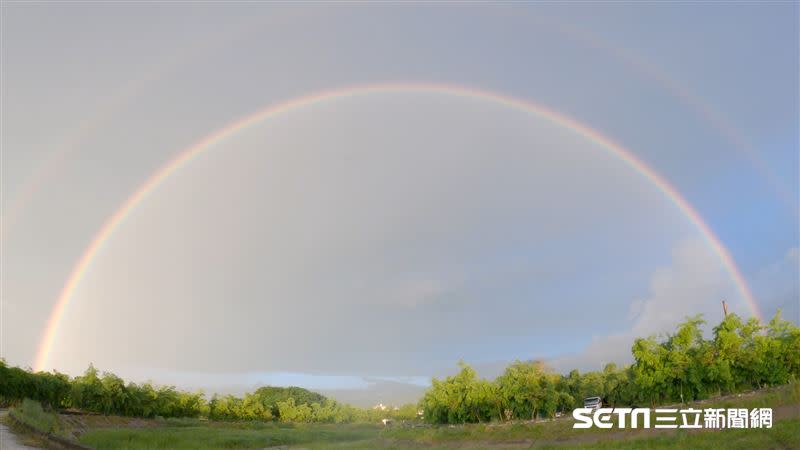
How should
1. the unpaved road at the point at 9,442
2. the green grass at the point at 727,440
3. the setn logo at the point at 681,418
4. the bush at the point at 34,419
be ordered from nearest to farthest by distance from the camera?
the unpaved road at the point at 9,442
the green grass at the point at 727,440
the bush at the point at 34,419
the setn logo at the point at 681,418

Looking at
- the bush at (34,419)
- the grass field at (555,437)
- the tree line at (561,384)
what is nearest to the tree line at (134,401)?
the tree line at (561,384)

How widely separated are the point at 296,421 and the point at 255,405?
29.6 feet

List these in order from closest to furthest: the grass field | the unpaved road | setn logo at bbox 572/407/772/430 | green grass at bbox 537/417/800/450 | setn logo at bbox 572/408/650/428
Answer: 1. the unpaved road
2. green grass at bbox 537/417/800/450
3. the grass field
4. setn logo at bbox 572/407/772/430
5. setn logo at bbox 572/408/650/428

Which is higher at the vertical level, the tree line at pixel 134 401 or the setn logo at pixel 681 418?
the setn logo at pixel 681 418

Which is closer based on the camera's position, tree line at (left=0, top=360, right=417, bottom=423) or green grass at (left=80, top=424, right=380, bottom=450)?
green grass at (left=80, top=424, right=380, bottom=450)

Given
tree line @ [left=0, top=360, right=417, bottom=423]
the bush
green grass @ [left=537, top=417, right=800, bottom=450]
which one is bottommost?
tree line @ [left=0, top=360, right=417, bottom=423]

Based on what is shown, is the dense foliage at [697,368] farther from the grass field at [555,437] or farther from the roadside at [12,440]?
the roadside at [12,440]

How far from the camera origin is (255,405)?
293 ft

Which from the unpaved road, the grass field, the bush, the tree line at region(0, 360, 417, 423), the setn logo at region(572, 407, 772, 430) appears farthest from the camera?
the tree line at region(0, 360, 417, 423)

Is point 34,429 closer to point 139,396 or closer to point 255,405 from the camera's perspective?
point 139,396

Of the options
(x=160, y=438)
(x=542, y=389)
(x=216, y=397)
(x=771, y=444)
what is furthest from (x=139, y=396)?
(x=771, y=444)

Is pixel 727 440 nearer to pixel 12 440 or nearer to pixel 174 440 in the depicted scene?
pixel 12 440

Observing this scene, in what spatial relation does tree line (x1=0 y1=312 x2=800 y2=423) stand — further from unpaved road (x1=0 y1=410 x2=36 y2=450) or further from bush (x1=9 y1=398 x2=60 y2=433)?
unpaved road (x1=0 y1=410 x2=36 y2=450)

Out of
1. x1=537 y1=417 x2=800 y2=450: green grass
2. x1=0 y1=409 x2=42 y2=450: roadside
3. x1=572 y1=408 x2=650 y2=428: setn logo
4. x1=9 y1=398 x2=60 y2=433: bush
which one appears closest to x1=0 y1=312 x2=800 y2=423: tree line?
x1=572 y1=408 x2=650 y2=428: setn logo
